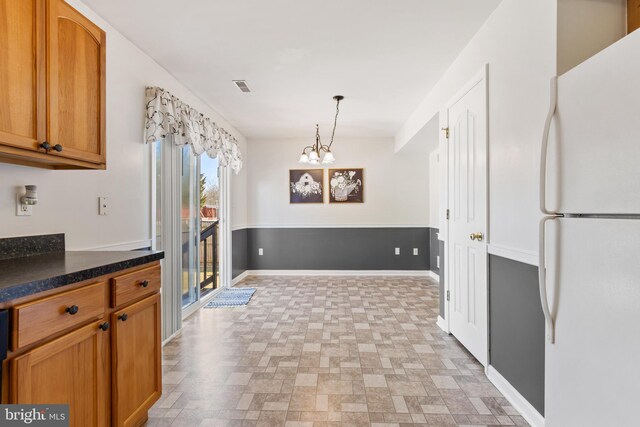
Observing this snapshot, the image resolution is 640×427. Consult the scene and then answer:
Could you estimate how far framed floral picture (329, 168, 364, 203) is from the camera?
5961 mm

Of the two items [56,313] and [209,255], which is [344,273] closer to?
[209,255]

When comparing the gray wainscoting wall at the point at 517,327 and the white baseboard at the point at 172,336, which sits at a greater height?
the gray wainscoting wall at the point at 517,327

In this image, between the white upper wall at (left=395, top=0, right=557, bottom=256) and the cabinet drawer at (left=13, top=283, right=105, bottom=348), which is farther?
the white upper wall at (left=395, top=0, right=557, bottom=256)

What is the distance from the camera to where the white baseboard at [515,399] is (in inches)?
68.5

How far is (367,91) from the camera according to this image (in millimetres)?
3705

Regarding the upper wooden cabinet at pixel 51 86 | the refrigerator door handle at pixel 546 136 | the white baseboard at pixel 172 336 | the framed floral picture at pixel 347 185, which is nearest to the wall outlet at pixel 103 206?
Result: the upper wooden cabinet at pixel 51 86

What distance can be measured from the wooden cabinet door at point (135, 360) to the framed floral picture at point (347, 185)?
4364 millimetres

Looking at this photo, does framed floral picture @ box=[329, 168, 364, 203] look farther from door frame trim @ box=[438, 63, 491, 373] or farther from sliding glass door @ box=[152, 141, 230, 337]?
door frame trim @ box=[438, 63, 491, 373]

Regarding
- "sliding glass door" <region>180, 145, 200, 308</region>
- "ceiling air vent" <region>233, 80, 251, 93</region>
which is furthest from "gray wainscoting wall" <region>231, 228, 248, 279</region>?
"ceiling air vent" <region>233, 80, 251, 93</region>

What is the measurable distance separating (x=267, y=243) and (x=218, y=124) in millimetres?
2374

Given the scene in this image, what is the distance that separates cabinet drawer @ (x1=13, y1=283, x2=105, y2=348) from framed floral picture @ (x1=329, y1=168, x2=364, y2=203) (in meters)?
4.76

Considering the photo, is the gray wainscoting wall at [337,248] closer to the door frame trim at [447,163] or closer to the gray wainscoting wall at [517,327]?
the door frame trim at [447,163]

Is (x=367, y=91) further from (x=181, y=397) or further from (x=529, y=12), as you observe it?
(x=181, y=397)

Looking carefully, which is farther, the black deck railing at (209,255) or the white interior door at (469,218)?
the black deck railing at (209,255)
